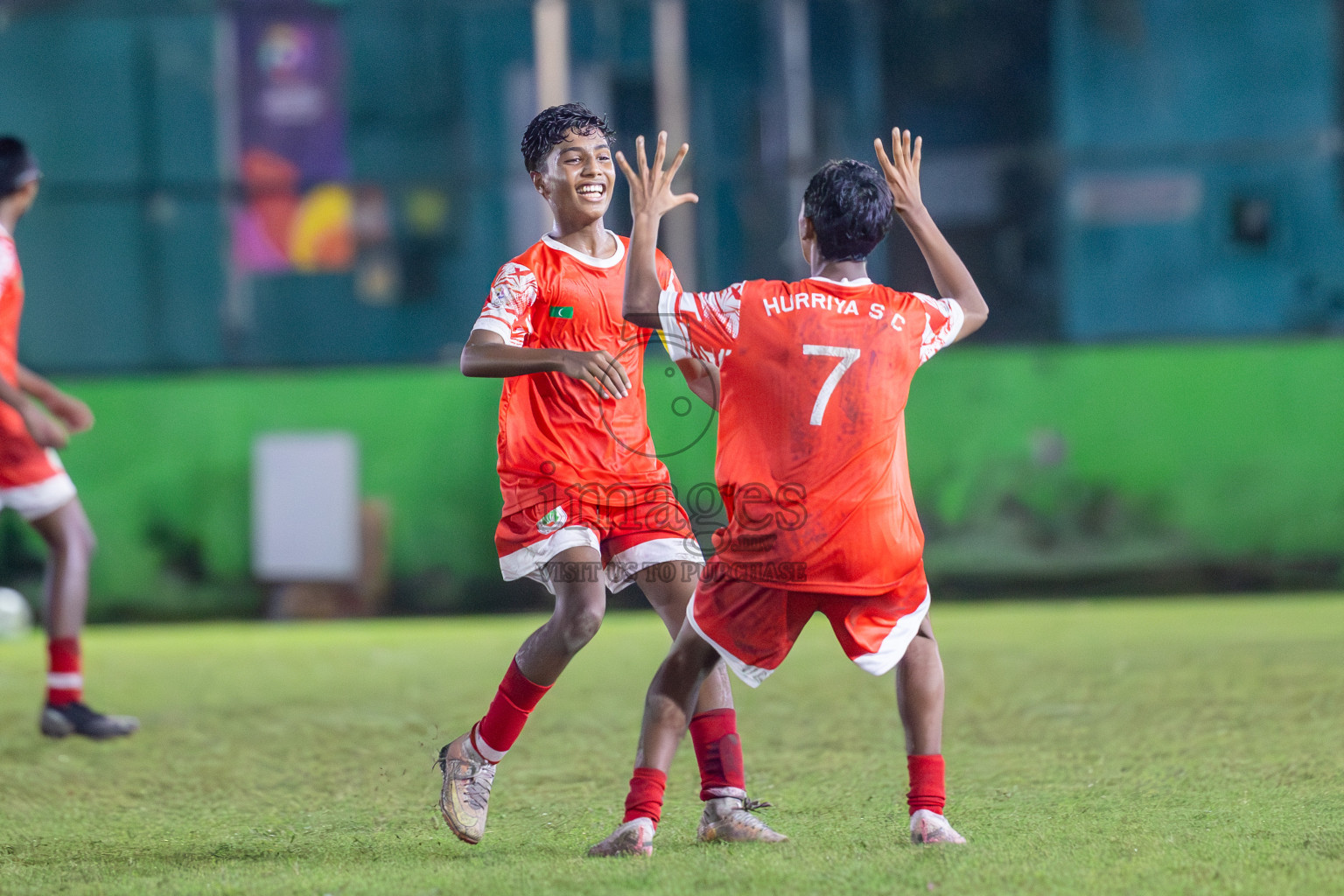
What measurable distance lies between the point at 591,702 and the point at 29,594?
505cm

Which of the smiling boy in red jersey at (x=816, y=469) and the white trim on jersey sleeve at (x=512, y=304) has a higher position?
the white trim on jersey sleeve at (x=512, y=304)

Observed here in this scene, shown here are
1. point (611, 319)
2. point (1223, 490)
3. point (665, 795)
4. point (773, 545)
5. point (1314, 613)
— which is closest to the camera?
point (773, 545)

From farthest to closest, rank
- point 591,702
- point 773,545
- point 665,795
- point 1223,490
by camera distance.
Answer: point 1223,490 < point 591,702 < point 665,795 < point 773,545

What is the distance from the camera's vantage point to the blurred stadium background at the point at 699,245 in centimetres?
956

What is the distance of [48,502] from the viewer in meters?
5.55

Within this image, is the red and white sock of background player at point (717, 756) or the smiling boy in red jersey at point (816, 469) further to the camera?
the red and white sock of background player at point (717, 756)

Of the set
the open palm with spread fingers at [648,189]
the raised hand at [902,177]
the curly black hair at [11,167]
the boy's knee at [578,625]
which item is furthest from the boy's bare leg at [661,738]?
the curly black hair at [11,167]

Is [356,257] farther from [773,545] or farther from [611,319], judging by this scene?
[773,545]

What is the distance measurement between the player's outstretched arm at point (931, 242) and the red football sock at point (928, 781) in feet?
2.97

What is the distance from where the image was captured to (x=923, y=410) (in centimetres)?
961

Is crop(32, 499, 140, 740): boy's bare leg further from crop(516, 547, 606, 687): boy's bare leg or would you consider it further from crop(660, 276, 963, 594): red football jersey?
crop(660, 276, 963, 594): red football jersey

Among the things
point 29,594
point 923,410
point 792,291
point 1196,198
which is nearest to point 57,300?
point 29,594

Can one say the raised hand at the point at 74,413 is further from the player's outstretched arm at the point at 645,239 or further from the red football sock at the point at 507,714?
the player's outstretched arm at the point at 645,239

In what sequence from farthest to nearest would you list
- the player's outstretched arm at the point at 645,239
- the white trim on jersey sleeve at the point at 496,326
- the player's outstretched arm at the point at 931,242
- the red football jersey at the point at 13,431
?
1. the red football jersey at the point at 13,431
2. the white trim on jersey sleeve at the point at 496,326
3. the player's outstretched arm at the point at 931,242
4. the player's outstretched arm at the point at 645,239
